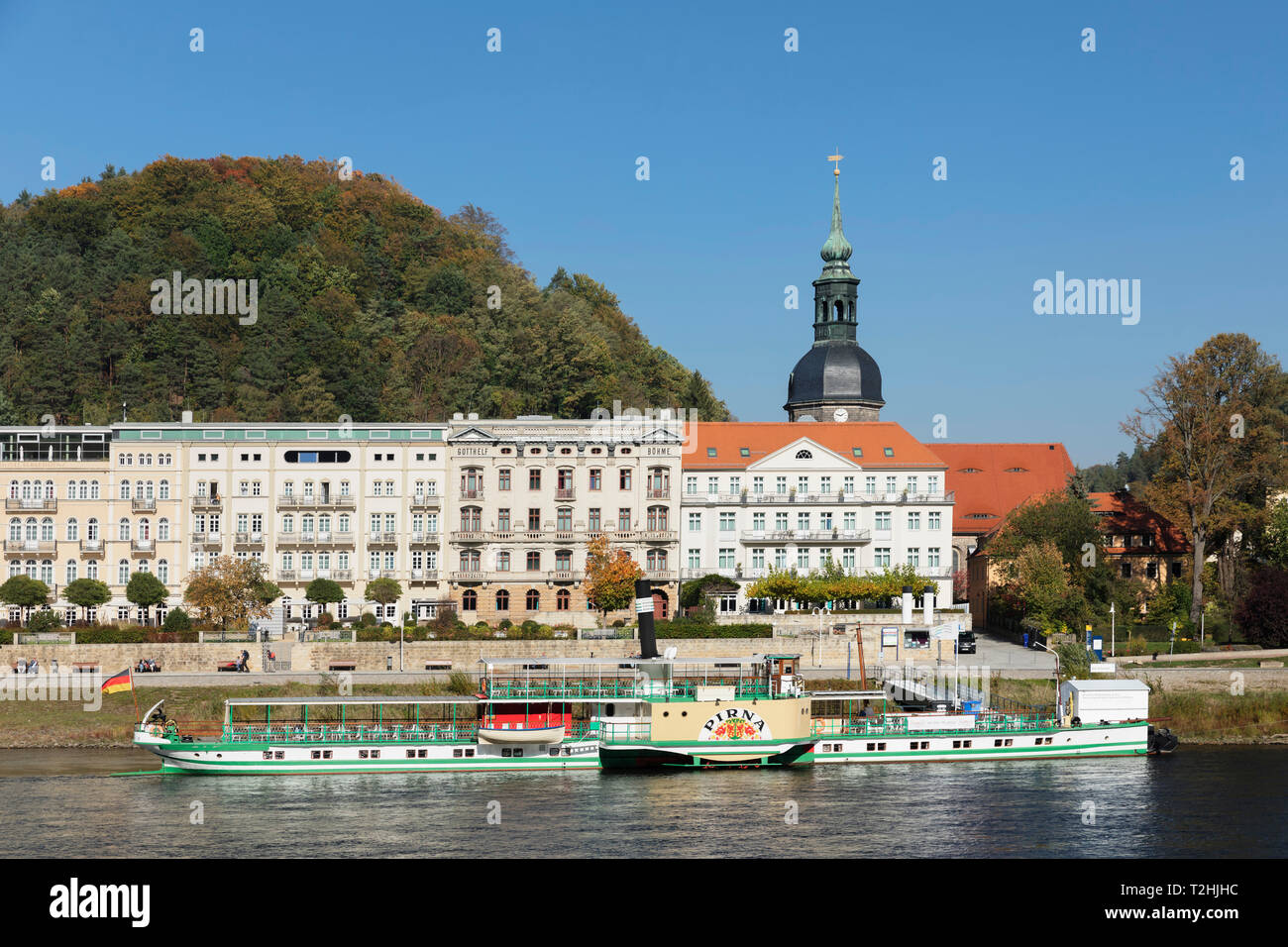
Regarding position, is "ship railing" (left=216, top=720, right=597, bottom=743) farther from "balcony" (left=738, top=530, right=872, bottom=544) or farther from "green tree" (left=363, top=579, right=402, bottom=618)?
"balcony" (left=738, top=530, right=872, bottom=544)

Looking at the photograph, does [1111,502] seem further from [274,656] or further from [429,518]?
[274,656]

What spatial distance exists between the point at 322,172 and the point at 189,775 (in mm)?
111658

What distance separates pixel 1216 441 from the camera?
252ft

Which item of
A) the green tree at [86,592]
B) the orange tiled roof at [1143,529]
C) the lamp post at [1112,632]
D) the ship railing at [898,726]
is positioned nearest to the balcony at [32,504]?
the green tree at [86,592]

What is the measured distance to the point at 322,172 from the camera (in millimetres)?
149000

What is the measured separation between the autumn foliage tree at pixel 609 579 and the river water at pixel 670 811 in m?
26.0

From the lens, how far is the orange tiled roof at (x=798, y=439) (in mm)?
84500

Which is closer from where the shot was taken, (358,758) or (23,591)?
(358,758)

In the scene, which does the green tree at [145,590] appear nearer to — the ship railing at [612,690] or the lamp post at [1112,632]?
the ship railing at [612,690]

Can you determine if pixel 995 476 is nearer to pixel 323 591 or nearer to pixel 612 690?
pixel 323 591

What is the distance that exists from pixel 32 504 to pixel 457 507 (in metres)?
24.9

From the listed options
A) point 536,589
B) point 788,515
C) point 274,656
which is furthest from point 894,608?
point 274,656

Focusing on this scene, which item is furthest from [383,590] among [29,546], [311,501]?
[29,546]
